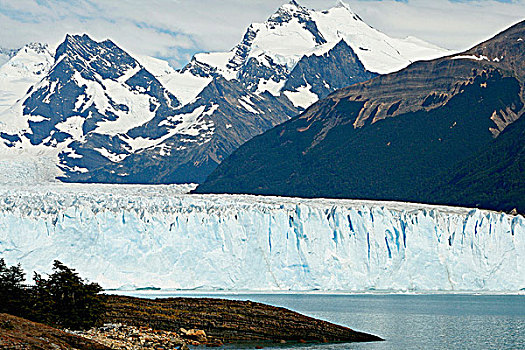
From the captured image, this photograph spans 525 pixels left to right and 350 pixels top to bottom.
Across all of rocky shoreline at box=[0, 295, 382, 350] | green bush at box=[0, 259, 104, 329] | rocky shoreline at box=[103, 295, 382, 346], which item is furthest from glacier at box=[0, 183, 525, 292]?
green bush at box=[0, 259, 104, 329]

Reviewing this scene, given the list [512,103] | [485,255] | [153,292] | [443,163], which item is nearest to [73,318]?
[153,292]

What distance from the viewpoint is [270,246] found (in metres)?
53.6

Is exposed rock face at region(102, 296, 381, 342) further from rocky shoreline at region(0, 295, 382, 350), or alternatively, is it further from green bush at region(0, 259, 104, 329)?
green bush at region(0, 259, 104, 329)

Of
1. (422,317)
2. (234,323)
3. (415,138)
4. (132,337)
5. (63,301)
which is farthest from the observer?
(415,138)

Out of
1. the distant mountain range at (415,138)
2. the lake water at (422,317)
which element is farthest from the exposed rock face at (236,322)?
the distant mountain range at (415,138)

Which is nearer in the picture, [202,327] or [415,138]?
[202,327]

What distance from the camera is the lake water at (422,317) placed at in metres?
34.2

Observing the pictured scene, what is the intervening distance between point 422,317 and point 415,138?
67453mm

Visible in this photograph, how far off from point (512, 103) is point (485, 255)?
57920 mm

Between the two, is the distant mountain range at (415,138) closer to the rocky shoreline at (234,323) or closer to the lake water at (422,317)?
the lake water at (422,317)

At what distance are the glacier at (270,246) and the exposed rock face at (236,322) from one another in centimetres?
1599

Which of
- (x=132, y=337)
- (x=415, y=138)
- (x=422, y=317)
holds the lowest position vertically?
(x=132, y=337)

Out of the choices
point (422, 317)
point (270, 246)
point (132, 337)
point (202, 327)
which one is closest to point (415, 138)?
point (270, 246)

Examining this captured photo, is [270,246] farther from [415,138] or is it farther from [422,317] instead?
[415,138]
